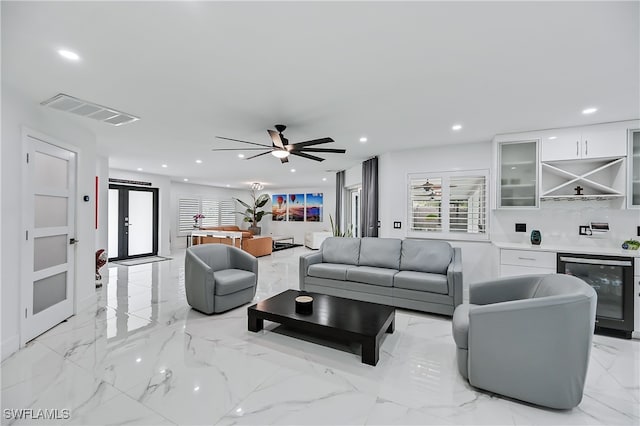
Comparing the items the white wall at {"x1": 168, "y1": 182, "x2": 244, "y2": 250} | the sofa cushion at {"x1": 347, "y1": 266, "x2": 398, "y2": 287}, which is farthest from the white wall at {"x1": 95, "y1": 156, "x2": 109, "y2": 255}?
the sofa cushion at {"x1": 347, "y1": 266, "x2": 398, "y2": 287}

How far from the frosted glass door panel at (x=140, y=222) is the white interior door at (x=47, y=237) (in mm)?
4818

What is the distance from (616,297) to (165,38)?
5.08 meters

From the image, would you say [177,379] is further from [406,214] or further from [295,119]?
[406,214]

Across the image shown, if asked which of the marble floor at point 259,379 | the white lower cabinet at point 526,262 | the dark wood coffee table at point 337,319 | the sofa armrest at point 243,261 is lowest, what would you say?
the marble floor at point 259,379

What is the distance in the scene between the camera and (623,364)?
2.60m

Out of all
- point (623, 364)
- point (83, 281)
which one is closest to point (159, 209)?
point (83, 281)

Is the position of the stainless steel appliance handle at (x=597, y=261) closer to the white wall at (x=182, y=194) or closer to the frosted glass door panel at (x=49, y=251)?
the frosted glass door panel at (x=49, y=251)

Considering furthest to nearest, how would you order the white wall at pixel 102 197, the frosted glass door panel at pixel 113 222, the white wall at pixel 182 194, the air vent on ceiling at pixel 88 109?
the white wall at pixel 182 194
the frosted glass door panel at pixel 113 222
the white wall at pixel 102 197
the air vent on ceiling at pixel 88 109

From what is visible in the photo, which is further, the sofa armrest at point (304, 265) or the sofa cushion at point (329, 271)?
the sofa armrest at point (304, 265)

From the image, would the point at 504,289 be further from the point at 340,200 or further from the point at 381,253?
the point at 340,200

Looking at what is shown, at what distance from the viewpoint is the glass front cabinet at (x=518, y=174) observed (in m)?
→ 3.90

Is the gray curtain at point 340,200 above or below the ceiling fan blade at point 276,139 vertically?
below

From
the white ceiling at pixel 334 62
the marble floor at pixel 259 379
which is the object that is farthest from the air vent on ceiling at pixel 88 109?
the marble floor at pixel 259 379

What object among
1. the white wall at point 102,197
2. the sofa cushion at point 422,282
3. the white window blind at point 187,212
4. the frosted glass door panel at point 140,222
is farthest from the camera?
the white window blind at point 187,212
